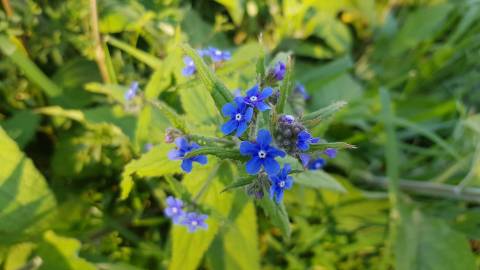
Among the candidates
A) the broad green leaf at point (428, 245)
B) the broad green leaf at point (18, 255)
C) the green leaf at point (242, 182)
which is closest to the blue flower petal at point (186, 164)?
the green leaf at point (242, 182)

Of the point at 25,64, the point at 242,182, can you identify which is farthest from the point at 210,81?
the point at 25,64

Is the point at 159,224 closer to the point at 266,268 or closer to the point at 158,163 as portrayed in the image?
the point at 266,268

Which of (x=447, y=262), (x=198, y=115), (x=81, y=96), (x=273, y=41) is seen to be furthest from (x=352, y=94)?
(x=81, y=96)

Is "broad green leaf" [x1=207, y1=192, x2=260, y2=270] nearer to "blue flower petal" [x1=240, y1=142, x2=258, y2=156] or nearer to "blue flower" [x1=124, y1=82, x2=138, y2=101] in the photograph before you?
"blue flower" [x1=124, y1=82, x2=138, y2=101]

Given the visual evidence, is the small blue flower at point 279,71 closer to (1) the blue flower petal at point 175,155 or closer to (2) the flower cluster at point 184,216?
(1) the blue flower petal at point 175,155

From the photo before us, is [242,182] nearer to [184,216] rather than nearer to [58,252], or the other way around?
[184,216]

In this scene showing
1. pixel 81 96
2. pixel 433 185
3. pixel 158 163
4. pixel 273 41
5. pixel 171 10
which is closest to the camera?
pixel 158 163

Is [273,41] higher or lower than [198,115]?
higher
